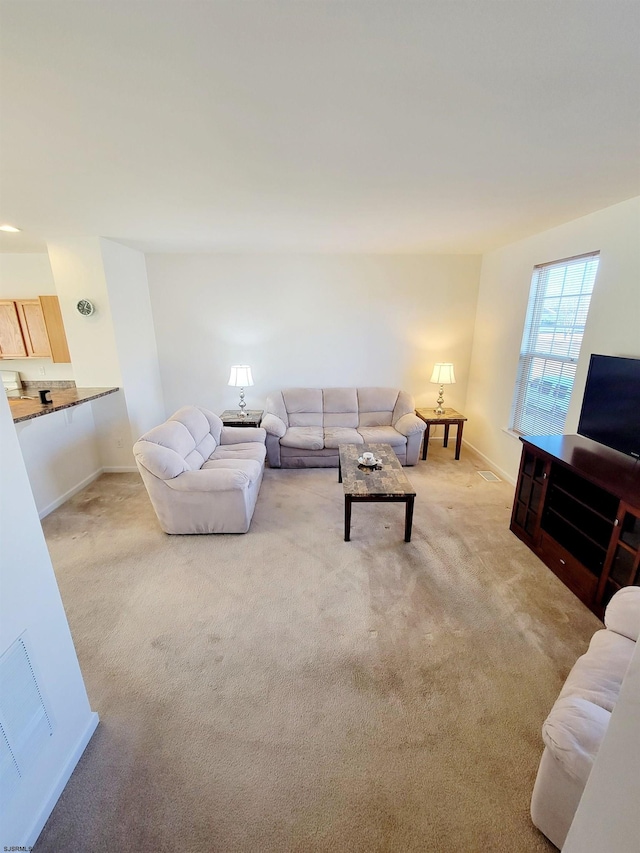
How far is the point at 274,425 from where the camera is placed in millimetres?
4078

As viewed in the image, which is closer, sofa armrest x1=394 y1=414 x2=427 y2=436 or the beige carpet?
the beige carpet

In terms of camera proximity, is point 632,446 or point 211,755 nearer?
point 211,755

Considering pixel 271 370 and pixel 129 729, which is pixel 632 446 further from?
pixel 271 370

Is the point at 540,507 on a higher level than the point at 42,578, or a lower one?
lower

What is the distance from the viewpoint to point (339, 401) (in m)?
4.61

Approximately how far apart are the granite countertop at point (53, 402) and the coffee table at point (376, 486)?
2.55 meters

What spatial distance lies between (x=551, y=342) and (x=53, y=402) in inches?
187

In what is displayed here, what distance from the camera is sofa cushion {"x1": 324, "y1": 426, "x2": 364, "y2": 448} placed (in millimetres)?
4047

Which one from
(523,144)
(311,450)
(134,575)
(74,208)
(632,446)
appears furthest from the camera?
(311,450)

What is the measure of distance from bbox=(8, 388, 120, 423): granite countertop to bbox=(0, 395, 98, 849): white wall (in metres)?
1.78

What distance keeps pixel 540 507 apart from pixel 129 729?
9.22 ft

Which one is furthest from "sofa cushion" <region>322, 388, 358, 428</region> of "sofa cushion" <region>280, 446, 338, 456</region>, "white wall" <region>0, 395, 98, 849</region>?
"white wall" <region>0, 395, 98, 849</region>

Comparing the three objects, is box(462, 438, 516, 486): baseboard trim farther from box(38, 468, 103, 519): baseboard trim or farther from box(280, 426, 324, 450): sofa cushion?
box(38, 468, 103, 519): baseboard trim

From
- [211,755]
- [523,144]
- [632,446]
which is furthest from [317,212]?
[211,755]
